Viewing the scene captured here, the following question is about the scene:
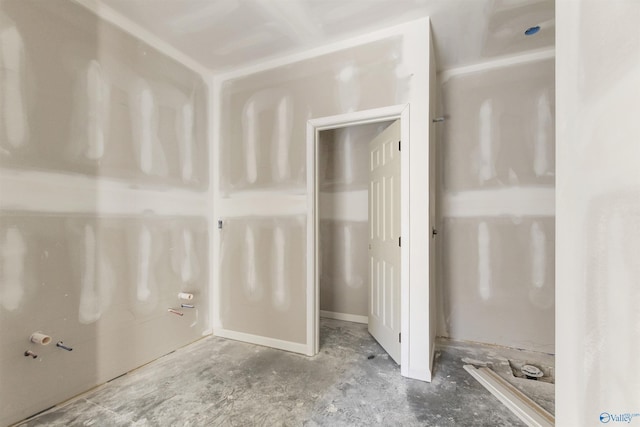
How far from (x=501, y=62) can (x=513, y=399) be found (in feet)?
9.78

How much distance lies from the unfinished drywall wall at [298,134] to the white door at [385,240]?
20 centimetres

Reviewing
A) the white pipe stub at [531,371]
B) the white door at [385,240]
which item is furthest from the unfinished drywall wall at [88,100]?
the white pipe stub at [531,371]

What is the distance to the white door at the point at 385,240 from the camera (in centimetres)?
237

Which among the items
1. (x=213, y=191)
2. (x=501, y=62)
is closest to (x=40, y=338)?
(x=213, y=191)

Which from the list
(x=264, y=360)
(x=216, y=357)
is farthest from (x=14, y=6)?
(x=264, y=360)

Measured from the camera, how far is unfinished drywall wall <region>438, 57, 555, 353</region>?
8.73 feet

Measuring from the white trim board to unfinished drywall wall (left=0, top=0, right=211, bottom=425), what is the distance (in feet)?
8.76

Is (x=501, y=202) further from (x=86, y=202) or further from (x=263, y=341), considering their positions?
(x=86, y=202)

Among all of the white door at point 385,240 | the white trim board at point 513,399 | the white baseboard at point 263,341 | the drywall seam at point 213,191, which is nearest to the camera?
the white trim board at point 513,399

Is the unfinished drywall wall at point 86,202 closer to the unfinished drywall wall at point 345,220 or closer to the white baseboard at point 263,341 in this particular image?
the white baseboard at point 263,341

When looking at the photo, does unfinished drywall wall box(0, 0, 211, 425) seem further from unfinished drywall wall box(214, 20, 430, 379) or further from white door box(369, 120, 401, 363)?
white door box(369, 120, 401, 363)

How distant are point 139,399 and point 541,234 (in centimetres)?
365
